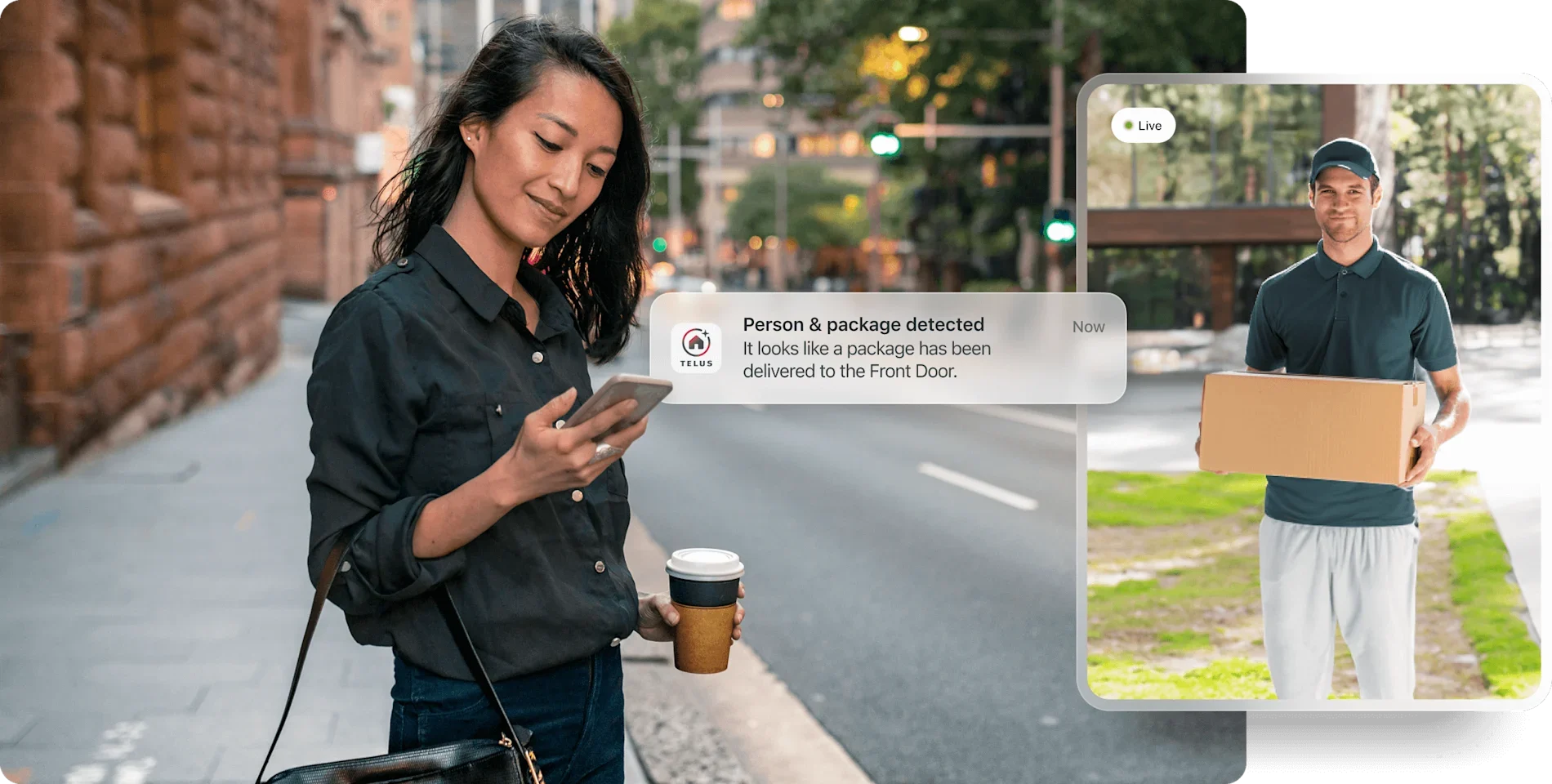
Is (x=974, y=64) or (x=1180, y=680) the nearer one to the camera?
(x=1180, y=680)

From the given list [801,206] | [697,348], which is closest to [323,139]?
[697,348]

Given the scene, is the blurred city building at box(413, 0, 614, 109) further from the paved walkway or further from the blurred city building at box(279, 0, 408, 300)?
the paved walkway

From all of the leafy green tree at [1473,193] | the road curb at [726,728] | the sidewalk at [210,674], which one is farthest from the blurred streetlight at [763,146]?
the leafy green tree at [1473,193]

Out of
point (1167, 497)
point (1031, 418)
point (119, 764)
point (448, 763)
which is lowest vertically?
point (1031, 418)

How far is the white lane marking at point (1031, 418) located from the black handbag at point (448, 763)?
38.9 ft

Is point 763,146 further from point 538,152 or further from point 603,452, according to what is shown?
point 603,452

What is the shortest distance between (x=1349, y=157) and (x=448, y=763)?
7.11 ft

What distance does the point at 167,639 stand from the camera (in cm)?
530

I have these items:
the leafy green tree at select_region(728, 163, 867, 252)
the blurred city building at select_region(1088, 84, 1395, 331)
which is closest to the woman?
the blurred city building at select_region(1088, 84, 1395, 331)

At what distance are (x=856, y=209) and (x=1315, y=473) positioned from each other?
6466 centimetres

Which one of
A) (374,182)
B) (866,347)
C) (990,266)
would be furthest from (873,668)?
(374,182)

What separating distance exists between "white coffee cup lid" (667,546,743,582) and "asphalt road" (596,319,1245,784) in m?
2.38

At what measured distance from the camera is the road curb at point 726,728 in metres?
4.24

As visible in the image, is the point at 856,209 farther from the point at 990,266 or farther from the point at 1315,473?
the point at 1315,473
